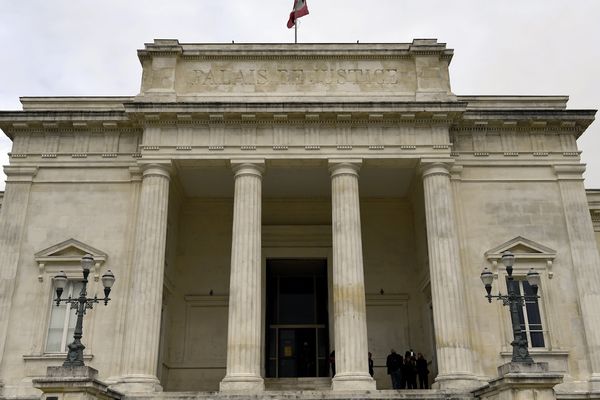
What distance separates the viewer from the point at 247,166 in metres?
23.2

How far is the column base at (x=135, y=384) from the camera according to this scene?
20.1m

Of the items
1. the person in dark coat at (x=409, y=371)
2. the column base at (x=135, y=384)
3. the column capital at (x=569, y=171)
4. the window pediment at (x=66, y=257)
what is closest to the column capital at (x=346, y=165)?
the person in dark coat at (x=409, y=371)

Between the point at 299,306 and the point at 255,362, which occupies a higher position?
the point at 299,306

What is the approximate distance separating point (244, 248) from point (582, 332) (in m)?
12.2

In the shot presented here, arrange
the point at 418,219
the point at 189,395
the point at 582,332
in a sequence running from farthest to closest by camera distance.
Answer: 1. the point at 418,219
2. the point at 582,332
3. the point at 189,395

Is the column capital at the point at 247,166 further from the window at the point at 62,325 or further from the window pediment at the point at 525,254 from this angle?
the window pediment at the point at 525,254

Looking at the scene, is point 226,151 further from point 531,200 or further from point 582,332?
point 582,332

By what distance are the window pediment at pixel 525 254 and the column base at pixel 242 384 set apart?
369 inches

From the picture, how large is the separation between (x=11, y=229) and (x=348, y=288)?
1257 centimetres

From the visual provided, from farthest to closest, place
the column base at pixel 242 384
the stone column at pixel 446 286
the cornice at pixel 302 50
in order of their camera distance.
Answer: the cornice at pixel 302 50 < the stone column at pixel 446 286 < the column base at pixel 242 384

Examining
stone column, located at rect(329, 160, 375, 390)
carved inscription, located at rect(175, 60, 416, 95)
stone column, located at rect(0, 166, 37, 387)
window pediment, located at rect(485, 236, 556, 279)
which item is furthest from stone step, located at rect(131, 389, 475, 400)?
carved inscription, located at rect(175, 60, 416, 95)

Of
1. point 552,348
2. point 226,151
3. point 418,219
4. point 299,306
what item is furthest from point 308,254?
point 552,348

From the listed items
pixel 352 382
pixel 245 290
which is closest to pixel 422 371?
pixel 352 382

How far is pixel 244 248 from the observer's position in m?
22.0
